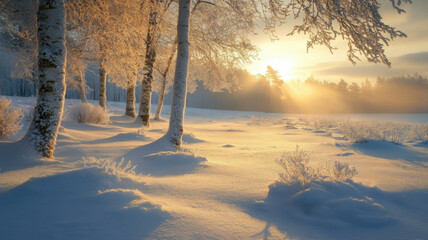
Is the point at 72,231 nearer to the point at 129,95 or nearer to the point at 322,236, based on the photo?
the point at 322,236

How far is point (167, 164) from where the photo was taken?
3760 millimetres

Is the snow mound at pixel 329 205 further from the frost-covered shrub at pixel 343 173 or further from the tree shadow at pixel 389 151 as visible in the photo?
the tree shadow at pixel 389 151

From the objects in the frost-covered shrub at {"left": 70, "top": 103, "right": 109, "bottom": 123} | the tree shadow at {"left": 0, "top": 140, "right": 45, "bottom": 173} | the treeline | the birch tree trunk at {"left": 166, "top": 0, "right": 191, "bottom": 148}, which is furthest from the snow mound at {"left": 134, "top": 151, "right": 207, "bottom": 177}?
the treeline

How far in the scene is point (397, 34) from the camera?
3205 millimetres

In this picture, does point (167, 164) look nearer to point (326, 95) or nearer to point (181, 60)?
point (181, 60)

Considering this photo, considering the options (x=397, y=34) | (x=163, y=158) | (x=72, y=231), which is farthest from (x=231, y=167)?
(x=397, y=34)

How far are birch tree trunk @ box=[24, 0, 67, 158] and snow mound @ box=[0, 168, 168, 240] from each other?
1.60 m

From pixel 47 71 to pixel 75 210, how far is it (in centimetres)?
261

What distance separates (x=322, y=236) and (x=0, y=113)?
18.7 ft

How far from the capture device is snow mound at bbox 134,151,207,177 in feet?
11.1

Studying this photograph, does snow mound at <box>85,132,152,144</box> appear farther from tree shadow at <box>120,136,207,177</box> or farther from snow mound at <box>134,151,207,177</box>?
snow mound at <box>134,151,207,177</box>

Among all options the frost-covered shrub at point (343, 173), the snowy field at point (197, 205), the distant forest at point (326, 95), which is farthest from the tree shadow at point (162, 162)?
the distant forest at point (326, 95)

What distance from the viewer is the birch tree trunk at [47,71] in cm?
320

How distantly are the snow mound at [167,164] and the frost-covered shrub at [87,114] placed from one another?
5.97m
